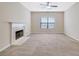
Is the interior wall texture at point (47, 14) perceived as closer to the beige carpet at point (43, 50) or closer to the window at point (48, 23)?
the window at point (48, 23)

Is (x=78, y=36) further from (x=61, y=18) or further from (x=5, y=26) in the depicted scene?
(x=61, y=18)

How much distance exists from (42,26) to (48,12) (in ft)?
5.42

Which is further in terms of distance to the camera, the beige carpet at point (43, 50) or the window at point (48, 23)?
the window at point (48, 23)

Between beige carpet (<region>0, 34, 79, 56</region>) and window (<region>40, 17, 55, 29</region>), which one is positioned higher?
window (<region>40, 17, 55, 29</region>)

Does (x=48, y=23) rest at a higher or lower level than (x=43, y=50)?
higher

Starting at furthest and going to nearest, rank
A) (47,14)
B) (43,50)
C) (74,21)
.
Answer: (47,14), (74,21), (43,50)

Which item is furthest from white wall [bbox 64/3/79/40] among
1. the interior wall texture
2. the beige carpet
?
the interior wall texture

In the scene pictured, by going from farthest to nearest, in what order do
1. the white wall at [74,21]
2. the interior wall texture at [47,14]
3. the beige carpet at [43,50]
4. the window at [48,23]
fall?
the window at [48,23] → the interior wall texture at [47,14] → the white wall at [74,21] → the beige carpet at [43,50]

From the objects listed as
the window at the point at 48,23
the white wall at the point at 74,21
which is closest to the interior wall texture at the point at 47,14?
the window at the point at 48,23

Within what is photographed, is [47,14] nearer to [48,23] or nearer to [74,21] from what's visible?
[48,23]

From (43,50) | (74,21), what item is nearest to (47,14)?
(74,21)

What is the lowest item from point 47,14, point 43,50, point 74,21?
point 43,50

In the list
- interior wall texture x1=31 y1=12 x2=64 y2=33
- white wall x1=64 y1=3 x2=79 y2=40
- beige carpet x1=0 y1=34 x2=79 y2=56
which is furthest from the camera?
interior wall texture x1=31 y1=12 x2=64 y2=33

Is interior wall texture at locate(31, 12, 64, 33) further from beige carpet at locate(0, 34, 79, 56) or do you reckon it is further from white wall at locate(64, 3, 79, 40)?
beige carpet at locate(0, 34, 79, 56)
